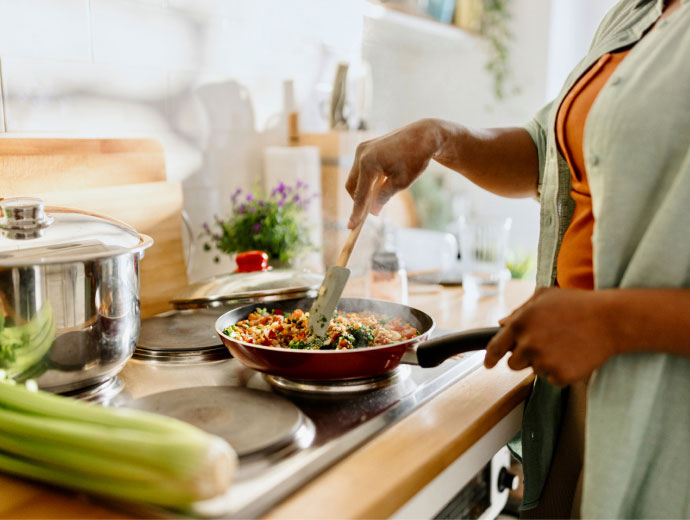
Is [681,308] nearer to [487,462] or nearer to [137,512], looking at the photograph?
[487,462]

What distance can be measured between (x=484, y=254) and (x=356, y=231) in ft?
2.29

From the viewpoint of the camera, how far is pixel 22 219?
738 mm

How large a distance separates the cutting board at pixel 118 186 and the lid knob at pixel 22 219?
30cm

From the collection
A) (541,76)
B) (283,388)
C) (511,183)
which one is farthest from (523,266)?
(283,388)

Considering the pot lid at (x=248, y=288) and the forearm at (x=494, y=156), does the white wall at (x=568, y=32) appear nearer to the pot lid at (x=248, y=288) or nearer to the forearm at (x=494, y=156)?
the forearm at (x=494, y=156)

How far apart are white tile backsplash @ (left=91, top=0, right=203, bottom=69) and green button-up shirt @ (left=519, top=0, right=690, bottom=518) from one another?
96 centimetres

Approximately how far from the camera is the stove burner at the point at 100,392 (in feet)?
2.58

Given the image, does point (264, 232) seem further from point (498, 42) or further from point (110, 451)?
point (498, 42)

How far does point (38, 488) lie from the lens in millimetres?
617

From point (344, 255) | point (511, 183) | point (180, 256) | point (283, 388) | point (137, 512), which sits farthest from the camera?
point (180, 256)

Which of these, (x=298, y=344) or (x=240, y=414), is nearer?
(x=240, y=414)

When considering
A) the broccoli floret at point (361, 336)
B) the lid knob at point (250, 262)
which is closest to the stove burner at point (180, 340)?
the lid knob at point (250, 262)

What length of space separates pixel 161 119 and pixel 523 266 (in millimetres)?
1759

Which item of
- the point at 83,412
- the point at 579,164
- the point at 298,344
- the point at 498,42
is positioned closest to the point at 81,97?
the point at 298,344
